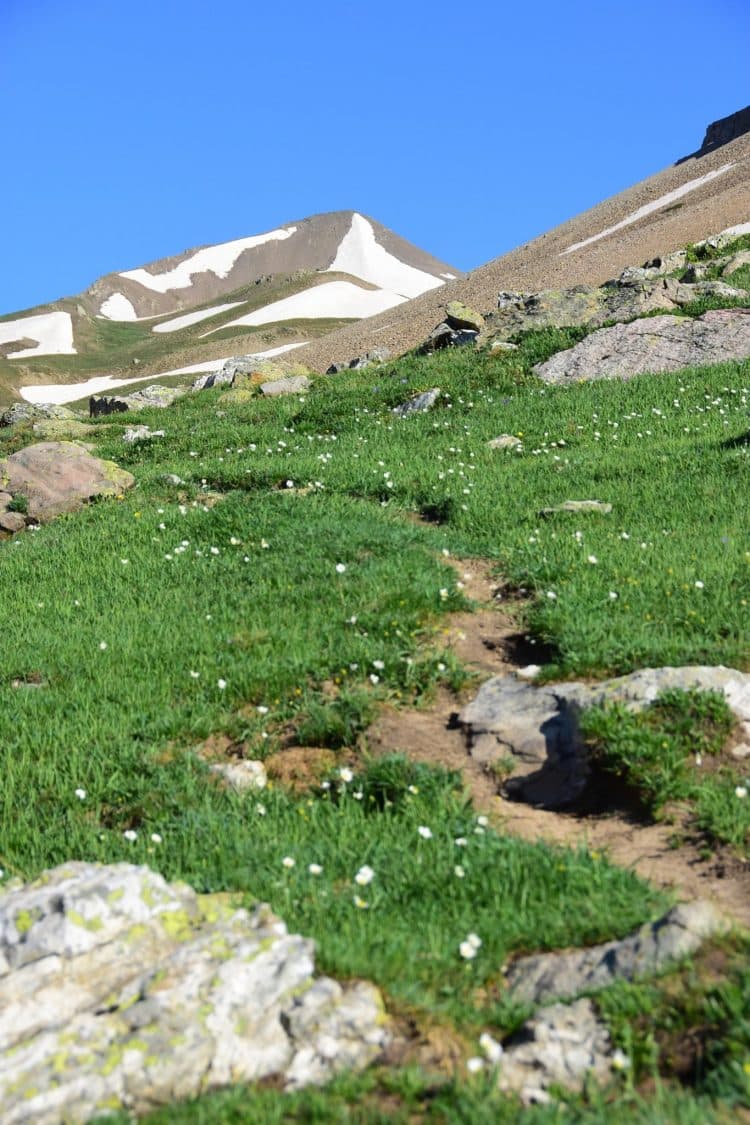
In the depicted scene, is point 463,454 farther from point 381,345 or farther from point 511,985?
point 381,345

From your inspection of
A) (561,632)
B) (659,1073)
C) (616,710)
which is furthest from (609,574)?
(659,1073)

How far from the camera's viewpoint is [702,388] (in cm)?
1664

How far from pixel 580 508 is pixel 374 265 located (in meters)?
164

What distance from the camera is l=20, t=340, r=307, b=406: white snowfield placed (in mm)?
77625

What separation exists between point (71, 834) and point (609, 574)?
5.22 m

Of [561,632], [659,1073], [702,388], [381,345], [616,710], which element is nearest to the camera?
[659,1073]

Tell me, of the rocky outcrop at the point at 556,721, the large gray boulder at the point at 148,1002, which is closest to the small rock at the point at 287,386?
the rocky outcrop at the point at 556,721

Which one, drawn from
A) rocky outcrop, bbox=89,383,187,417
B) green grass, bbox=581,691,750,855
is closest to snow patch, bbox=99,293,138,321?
rocky outcrop, bbox=89,383,187,417

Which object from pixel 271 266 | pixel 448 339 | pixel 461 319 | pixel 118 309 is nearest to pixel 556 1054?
pixel 448 339

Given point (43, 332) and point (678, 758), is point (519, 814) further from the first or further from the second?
point (43, 332)

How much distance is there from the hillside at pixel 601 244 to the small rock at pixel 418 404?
71.4 ft

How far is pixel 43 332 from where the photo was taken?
12688 cm

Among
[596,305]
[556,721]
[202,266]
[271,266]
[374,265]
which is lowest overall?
[556,721]

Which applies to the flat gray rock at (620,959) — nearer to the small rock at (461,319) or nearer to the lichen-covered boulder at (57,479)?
the lichen-covered boulder at (57,479)
